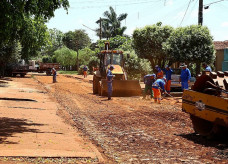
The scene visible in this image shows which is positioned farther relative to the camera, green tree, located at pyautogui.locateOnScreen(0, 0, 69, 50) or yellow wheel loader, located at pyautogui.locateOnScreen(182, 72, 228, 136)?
green tree, located at pyautogui.locateOnScreen(0, 0, 69, 50)

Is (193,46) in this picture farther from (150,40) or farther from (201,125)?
(201,125)

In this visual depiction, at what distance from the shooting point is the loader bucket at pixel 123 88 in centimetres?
2080

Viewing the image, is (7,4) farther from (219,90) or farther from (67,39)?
(67,39)

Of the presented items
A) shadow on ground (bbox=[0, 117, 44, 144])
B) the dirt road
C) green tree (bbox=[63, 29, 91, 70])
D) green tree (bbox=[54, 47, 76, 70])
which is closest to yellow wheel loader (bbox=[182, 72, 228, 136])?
the dirt road

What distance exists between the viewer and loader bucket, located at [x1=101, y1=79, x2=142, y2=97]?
68.2 feet

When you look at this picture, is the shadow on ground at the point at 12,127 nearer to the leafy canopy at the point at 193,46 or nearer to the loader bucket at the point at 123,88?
the loader bucket at the point at 123,88

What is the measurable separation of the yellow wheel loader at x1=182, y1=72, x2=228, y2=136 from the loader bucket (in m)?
11.7

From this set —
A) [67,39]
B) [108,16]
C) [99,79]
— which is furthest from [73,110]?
[67,39]

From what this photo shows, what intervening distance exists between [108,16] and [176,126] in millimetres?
61009

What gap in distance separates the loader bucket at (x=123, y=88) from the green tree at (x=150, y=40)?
1458 cm

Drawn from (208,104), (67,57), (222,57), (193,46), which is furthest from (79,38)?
(208,104)

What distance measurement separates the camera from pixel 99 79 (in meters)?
23.1

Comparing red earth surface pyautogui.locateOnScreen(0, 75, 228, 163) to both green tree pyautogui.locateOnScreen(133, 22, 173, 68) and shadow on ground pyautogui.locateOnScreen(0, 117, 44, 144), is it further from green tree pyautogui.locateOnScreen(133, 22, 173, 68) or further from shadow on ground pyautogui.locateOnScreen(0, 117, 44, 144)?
green tree pyautogui.locateOnScreen(133, 22, 173, 68)

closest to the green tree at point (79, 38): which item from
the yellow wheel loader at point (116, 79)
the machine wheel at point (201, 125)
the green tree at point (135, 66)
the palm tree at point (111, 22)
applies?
the palm tree at point (111, 22)
